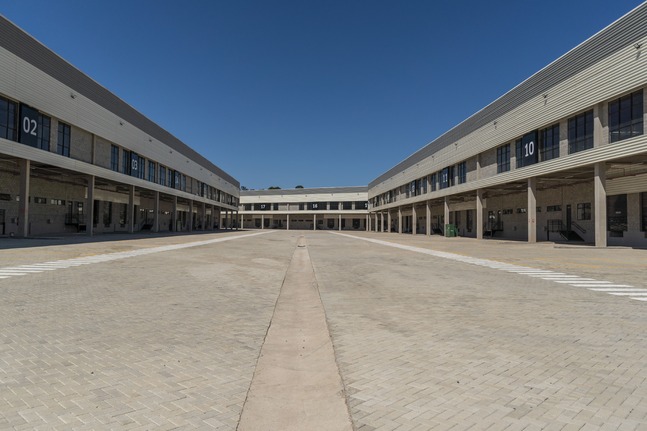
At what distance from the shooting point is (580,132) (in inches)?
1081

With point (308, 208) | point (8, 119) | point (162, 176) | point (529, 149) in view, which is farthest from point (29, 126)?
point (308, 208)

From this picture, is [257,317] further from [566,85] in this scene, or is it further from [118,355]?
[566,85]

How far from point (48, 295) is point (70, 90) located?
31.5m

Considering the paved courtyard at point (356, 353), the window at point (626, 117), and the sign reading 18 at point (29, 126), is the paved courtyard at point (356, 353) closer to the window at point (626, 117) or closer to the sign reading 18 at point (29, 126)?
the window at point (626, 117)

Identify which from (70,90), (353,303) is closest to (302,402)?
(353,303)

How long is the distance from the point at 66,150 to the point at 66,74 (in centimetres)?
670

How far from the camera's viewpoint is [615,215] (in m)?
29.8

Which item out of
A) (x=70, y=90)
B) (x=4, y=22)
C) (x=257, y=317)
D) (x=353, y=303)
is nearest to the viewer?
(x=257, y=317)

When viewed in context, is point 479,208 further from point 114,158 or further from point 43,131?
point 43,131

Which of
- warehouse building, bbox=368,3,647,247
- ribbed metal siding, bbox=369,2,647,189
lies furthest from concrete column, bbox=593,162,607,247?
ribbed metal siding, bbox=369,2,647,189

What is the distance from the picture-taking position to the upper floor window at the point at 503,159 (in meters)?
37.1

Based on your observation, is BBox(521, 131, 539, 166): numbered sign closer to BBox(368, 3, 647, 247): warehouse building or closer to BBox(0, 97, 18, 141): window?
BBox(368, 3, 647, 247): warehouse building

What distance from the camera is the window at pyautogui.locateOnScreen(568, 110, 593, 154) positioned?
1049 inches

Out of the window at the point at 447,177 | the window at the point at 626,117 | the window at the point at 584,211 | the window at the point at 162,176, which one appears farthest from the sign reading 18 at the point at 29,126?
the window at the point at 584,211
